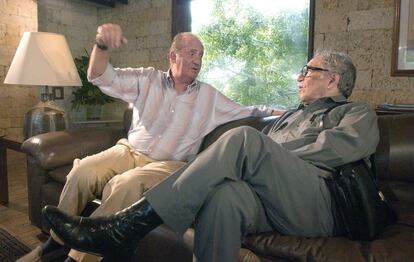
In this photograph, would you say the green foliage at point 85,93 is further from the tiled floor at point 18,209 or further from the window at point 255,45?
the window at point 255,45

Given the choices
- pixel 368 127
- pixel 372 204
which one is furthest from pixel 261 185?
pixel 368 127

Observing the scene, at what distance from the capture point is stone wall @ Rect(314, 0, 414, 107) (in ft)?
6.83

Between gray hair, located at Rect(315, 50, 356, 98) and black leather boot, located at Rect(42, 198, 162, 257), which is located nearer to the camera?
black leather boot, located at Rect(42, 198, 162, 257)

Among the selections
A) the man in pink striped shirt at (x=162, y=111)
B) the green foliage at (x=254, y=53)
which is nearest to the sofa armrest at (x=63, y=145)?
the man in pink striped shirt at (x=162, y=111)

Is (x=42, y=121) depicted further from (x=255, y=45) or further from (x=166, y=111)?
(x=255, y=45)

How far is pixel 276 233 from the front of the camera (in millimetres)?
1156

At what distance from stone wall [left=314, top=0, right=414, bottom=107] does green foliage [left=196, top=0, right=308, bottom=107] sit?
0.23 m

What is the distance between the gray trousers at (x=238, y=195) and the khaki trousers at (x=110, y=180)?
412 mm

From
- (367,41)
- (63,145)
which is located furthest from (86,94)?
(367,41)

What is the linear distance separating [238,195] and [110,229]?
0.42 meters

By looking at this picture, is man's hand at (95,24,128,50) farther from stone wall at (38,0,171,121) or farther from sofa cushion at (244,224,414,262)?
stone wall at (38,0,171,121)

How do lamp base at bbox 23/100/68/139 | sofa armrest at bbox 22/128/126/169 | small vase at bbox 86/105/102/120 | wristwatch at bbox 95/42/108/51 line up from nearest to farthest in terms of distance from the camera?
wristwatch at bbox 95/42/108/51 < sofa armrest at bbox 22/128/126/169 < lamp base at bbox 23/100/68/139 < small vase at bbox 86/105/102/120

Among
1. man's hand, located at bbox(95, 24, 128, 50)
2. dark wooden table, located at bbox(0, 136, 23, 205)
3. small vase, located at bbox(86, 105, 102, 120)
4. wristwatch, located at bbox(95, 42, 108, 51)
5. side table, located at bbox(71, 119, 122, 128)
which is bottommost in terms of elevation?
dark wooden table, located at bbox(0, 136, 23, 205)

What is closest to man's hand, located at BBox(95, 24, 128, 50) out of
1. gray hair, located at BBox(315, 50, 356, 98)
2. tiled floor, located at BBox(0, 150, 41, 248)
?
gray hair, located at BBox(315, 50, 356, 98)
